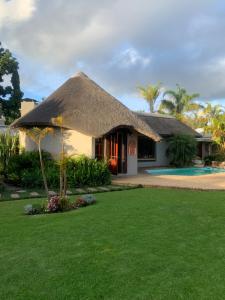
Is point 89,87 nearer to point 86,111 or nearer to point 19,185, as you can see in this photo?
point 86,111

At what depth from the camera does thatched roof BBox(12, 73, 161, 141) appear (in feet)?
55.6

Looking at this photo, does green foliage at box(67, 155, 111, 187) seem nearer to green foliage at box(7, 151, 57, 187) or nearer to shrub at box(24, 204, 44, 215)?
green foliage at box(7, 151, 57, 187)

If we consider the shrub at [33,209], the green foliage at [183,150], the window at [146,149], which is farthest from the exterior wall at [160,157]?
the shrub at [33,209]

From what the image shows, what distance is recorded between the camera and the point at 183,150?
25969mm

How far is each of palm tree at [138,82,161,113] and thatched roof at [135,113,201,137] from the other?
43.6 ft

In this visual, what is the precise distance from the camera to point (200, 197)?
11008 millimetres

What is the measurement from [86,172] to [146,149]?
1281 centimetres

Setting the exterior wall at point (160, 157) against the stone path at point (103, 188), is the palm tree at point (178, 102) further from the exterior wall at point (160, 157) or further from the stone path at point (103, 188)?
the stone path at point (103, 188)

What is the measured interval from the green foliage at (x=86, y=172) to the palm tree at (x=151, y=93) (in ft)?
97.2

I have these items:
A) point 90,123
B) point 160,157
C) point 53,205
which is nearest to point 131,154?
point 90,123

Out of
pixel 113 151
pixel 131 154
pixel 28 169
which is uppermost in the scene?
pixel 113 151

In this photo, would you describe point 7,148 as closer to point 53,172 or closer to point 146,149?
point 53,172

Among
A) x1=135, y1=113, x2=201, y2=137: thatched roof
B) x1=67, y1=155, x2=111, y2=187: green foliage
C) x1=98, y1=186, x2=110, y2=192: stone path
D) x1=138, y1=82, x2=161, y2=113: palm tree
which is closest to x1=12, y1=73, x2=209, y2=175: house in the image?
x1=67, y1=155, x2=111, y2=187: green foliage

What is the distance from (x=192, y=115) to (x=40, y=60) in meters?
28.9
